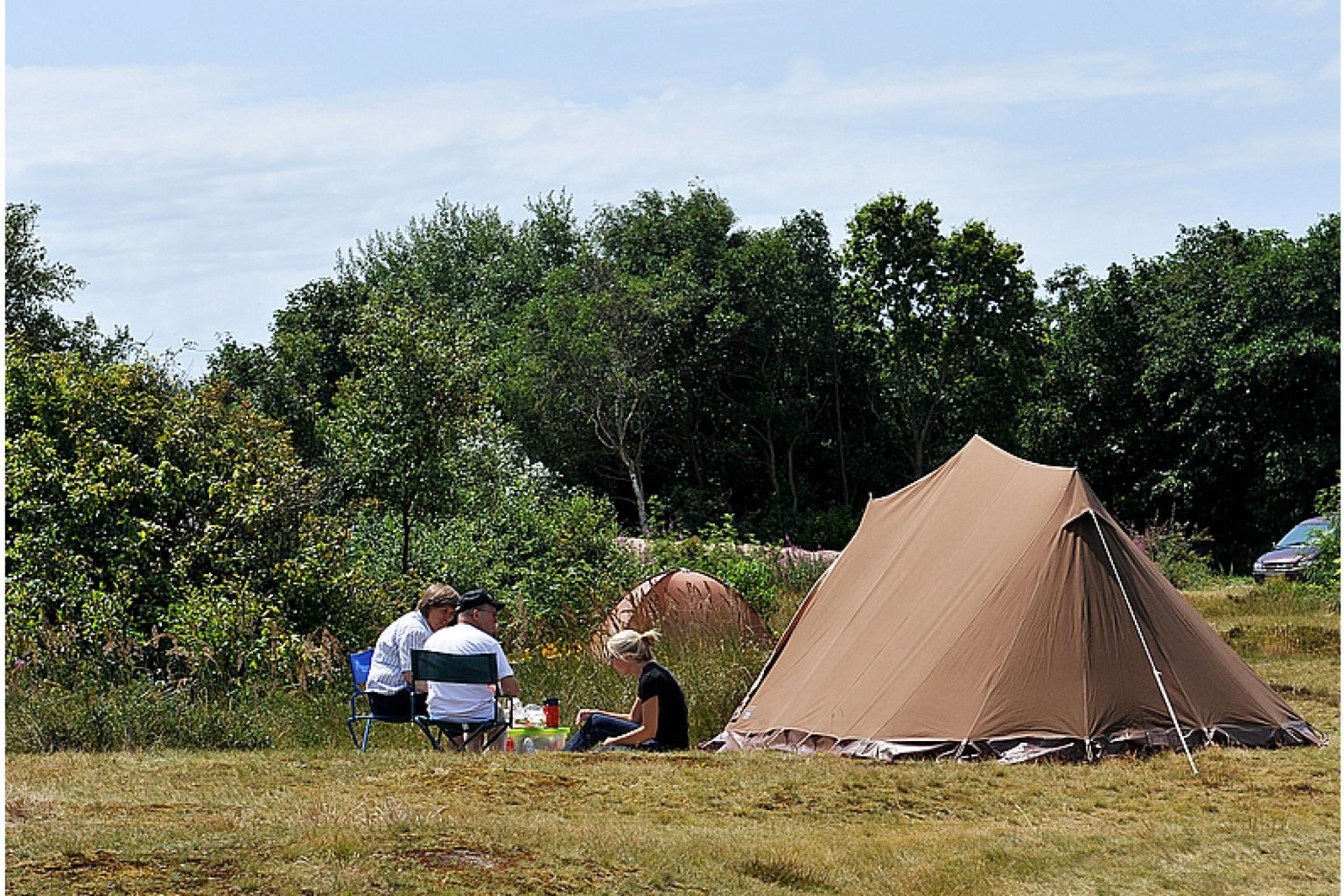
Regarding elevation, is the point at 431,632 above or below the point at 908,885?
above

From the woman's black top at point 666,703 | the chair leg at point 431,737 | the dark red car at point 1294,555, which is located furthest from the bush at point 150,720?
the dark red car at point 1294,555

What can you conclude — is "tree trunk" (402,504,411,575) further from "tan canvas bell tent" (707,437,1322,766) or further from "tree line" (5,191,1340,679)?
"tan canvas bell tent" (707,437,1322,766)

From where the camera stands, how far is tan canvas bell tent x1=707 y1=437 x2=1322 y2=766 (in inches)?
324

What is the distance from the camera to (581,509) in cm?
1430

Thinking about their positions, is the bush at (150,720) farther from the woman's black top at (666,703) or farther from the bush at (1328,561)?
the bush at (1328,561)

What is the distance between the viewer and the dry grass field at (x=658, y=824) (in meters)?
4.83

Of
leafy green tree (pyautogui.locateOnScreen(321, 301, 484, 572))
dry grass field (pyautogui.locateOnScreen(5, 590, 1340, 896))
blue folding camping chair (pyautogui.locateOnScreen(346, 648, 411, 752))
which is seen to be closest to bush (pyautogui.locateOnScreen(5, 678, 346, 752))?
blue folding camping chair (pyautogui.locateOnScreen(346, 648, 411, 752))

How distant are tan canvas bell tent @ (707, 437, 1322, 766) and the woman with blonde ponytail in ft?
2.68

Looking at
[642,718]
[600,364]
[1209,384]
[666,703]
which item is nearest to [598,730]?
[642,718]

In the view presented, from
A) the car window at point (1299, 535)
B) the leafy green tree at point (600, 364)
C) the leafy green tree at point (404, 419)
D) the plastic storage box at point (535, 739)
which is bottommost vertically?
the plastic storage box at point (535, 739)

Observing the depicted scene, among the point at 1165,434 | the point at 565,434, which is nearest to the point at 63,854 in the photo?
the point at 565,434

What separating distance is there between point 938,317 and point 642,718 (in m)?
23.0

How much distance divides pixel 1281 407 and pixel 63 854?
2600cm

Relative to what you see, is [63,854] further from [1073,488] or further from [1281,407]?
[1281,407]
